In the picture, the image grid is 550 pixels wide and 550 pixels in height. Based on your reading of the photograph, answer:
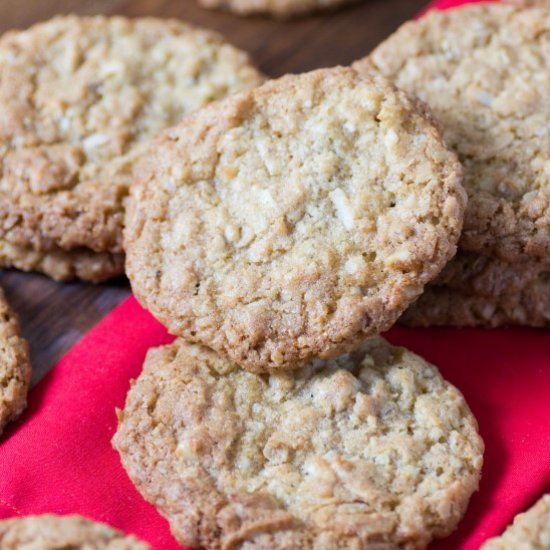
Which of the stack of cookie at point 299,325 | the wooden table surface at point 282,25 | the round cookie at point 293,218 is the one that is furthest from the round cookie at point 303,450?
the wooden table surface at point 282,25

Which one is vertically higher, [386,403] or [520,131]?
[520,131]

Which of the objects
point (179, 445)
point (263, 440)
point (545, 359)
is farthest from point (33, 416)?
point (545, 359)

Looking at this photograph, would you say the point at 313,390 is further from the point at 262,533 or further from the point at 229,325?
the point at 262,533

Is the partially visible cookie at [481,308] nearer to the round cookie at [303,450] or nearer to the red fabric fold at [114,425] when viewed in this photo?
the red fabric fold at [114,425]

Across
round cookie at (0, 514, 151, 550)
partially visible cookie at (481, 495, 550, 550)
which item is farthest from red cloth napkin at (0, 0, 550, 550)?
round cookie at (0, 514, 151, 550)

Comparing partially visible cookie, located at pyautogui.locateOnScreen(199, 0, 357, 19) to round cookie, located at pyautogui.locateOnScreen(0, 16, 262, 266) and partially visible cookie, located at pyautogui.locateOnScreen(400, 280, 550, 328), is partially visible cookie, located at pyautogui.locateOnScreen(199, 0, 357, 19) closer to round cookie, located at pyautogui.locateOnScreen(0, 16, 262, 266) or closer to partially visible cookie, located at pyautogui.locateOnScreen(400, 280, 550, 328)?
round cookie, located at pyautogui.locateOnScreen(0, 16, 262, 266)

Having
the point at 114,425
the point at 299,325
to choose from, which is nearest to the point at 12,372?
the point at 114,425

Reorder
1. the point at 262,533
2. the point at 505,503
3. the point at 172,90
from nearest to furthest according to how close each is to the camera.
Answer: the point at 262,533 < the point at 505,503 < the point at 172,90

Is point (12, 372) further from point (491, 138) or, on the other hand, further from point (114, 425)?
point (491, 138)
